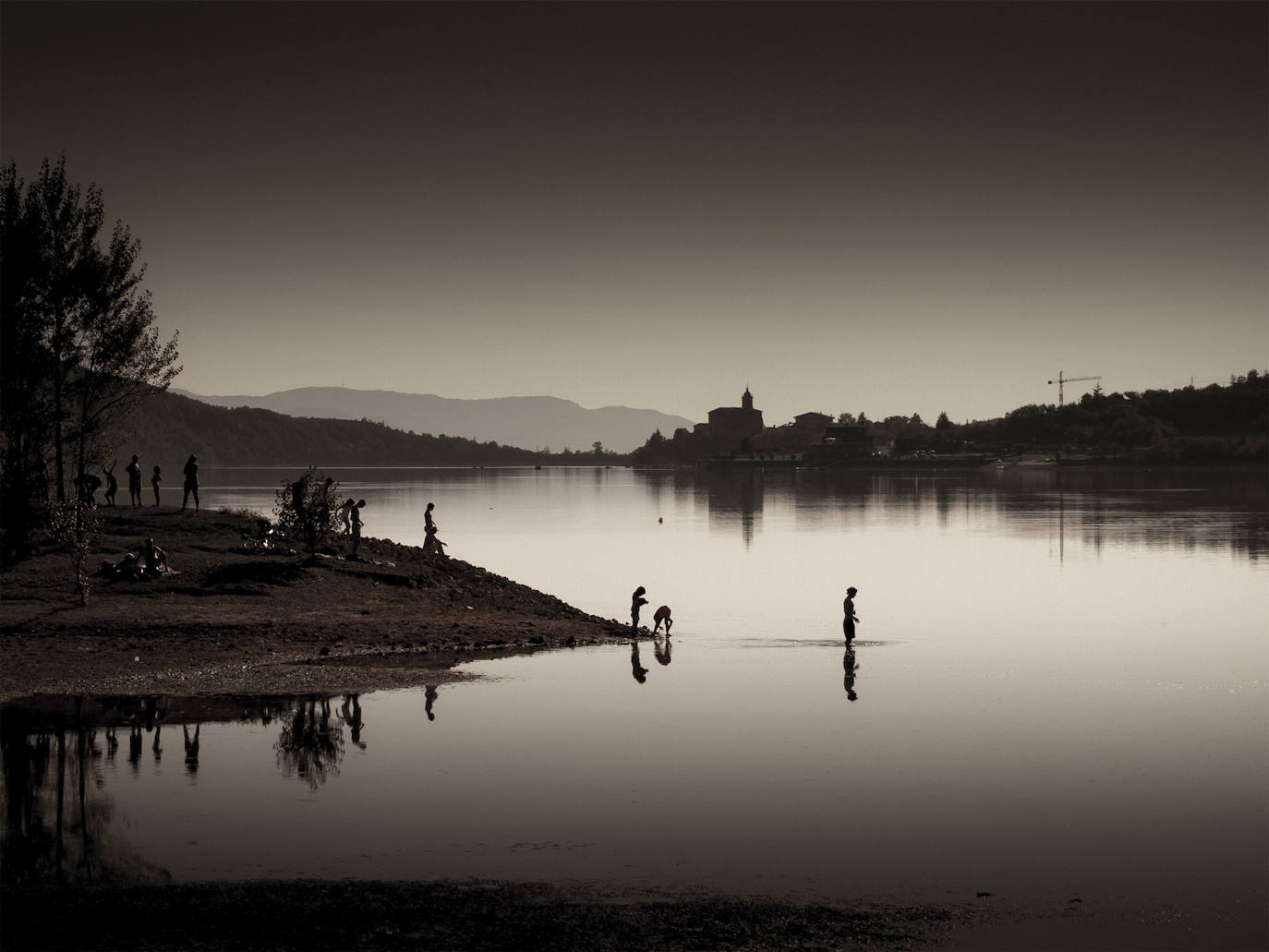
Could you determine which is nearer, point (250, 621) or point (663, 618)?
point (250, 621)

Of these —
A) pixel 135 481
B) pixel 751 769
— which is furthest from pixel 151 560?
pixel 751 769

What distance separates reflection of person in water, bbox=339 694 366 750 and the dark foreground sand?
564 millimetres

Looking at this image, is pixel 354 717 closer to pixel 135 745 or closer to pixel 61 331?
pixel 135 745

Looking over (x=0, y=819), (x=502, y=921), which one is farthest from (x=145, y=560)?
(x=502, y=921)

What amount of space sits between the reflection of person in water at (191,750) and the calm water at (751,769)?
3.7 inches

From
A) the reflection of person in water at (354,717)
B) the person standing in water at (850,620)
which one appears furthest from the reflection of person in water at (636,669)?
the reflection of person in water at (354,717)

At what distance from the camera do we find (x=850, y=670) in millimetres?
25859

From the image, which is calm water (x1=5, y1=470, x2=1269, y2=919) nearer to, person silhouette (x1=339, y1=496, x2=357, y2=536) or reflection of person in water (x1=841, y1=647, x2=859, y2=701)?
reflection of person in water (x1=841, y1=647, x2=859, y2=701)

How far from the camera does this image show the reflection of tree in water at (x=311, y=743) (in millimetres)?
16344

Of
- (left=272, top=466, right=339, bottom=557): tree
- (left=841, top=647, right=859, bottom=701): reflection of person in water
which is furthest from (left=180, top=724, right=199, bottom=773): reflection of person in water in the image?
(left=272, top=466, right=339, bottom=557): tree

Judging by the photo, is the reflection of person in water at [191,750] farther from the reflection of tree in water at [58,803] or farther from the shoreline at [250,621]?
the shoreline at [250,621]

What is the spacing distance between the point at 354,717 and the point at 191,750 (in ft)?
9.98

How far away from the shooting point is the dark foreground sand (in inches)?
426

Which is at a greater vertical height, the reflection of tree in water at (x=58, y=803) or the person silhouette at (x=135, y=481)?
the person silhouette at (x=135, y=481)
